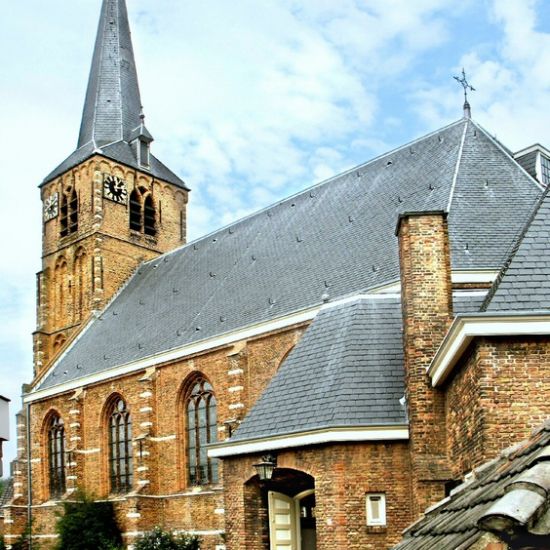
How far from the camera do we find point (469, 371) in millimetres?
9742

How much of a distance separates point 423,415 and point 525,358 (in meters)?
2.72

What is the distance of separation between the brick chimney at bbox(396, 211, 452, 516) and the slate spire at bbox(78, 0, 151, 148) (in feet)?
84.5

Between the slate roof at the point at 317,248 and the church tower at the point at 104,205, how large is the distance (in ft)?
5.92

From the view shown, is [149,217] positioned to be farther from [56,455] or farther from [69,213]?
[56,455]

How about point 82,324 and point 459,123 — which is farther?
point 82,324

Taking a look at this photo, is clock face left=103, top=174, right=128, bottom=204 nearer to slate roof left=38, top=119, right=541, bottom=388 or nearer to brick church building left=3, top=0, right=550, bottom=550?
brick church building left=3, top=0, right=550, bottom=550

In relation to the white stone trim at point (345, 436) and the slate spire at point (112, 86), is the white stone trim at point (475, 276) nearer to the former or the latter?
the white stone trim at point (345, 436)

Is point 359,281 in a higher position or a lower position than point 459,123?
lower

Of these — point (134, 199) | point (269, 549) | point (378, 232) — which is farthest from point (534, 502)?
point (134, 199)

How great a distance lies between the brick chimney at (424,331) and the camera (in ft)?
37.8

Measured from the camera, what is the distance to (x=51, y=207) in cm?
3725

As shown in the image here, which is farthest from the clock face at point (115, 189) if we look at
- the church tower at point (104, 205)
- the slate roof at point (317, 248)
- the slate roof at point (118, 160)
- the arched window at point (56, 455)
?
the arched window at point (56, 455)

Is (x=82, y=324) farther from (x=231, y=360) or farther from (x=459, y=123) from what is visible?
(x=459, y=123)

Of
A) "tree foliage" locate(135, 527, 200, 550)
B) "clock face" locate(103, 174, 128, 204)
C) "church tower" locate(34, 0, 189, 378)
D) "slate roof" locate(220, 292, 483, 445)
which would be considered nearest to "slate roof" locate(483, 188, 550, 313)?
"slate roof" locate(220, 292, 483, 445)
